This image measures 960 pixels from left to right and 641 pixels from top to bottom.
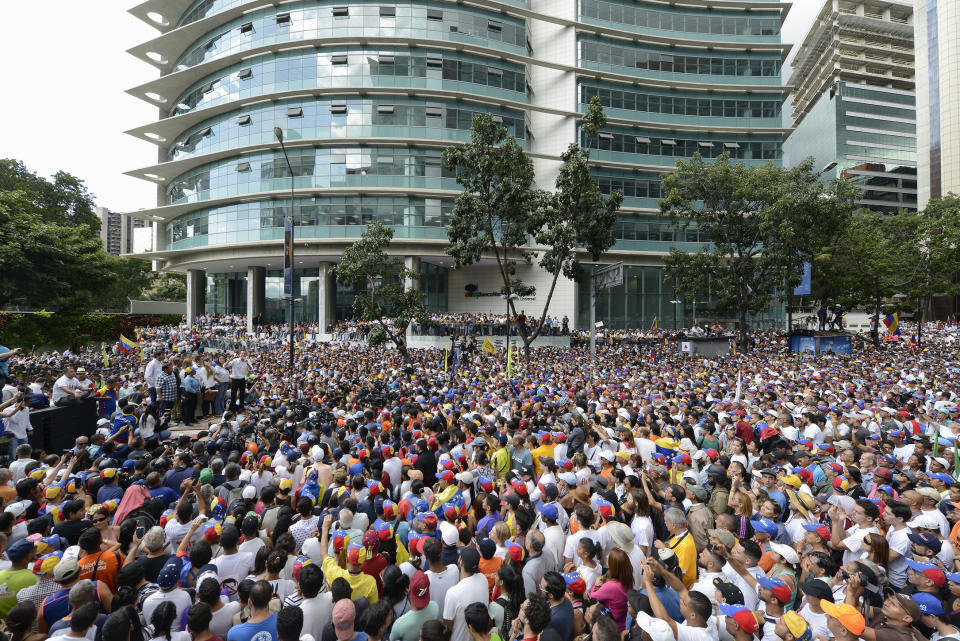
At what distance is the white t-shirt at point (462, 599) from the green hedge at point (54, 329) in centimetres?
3417

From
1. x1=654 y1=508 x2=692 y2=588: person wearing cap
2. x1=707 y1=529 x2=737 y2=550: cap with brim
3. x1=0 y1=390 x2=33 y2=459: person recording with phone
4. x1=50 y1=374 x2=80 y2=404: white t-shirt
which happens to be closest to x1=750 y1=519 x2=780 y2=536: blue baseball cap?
x1=707 y1=529 x2=737 y2=550: cap with brim

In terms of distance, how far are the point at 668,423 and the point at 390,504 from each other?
6.22 m

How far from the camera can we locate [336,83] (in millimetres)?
33281

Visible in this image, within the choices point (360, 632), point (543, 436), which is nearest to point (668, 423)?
point (543, 436)

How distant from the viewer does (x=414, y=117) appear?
3391 cm

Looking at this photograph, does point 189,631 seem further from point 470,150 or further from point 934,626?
point 470,150

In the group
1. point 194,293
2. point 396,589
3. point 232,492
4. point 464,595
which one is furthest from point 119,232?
point 464,595

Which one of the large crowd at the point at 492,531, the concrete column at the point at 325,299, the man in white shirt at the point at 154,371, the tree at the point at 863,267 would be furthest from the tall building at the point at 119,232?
the tree at the point at 863,267

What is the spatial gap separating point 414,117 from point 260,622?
3572 cm

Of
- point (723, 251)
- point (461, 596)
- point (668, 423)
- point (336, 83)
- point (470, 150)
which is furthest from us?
point (336, 83)

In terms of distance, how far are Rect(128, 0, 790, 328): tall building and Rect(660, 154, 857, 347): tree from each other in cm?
843

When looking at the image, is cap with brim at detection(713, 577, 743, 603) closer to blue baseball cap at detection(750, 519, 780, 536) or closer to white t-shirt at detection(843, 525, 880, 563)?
blue baseball cap at detection(750, 519, 780, 536)

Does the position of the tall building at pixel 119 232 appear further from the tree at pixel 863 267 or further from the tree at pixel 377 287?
the tree at pixel 863 267

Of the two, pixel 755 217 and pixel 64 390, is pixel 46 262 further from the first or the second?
pixel 755 217
